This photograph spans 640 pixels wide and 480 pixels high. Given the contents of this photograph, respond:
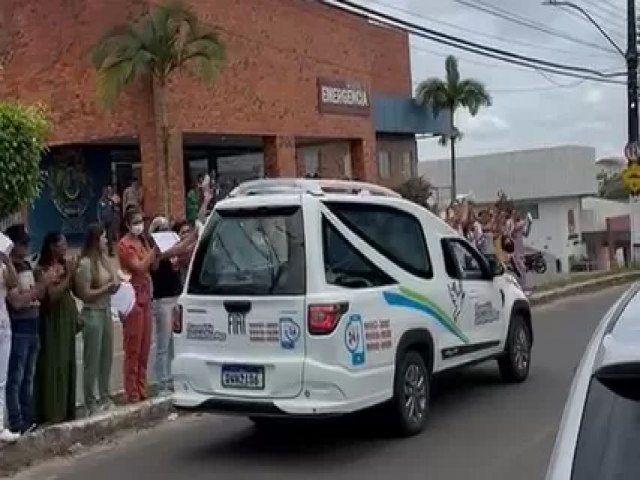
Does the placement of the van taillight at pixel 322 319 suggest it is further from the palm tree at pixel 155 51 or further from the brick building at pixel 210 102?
the brick building at pixel 210 102

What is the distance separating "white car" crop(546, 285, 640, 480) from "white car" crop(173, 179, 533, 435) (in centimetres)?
533

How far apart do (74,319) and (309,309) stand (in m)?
2.61

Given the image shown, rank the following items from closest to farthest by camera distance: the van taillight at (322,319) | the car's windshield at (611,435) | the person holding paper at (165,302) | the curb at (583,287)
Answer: the car's windshield at (611,435) < the van taillight at (322,319) < the person holding paper at (165,302) < the curb at (583,287)

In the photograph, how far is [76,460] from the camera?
9016 mm

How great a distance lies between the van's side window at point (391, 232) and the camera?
8.95 m

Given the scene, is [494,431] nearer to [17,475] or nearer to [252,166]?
[17,475]

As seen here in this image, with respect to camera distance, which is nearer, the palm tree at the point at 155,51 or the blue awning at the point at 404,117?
the palm tree at the point at 155,51

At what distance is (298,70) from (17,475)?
24.5m

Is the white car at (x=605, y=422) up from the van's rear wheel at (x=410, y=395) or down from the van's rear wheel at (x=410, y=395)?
up

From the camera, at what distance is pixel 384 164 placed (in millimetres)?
46594

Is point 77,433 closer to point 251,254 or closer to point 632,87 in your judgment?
point 251,254

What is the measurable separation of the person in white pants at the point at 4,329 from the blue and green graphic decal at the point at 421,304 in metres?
3.02

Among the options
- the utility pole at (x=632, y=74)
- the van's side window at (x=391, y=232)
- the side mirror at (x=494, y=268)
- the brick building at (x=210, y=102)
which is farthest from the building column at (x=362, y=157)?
the van's side window at (x=391, y=232)

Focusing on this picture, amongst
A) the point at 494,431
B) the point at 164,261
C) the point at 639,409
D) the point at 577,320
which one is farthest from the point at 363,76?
the point at 639,409
